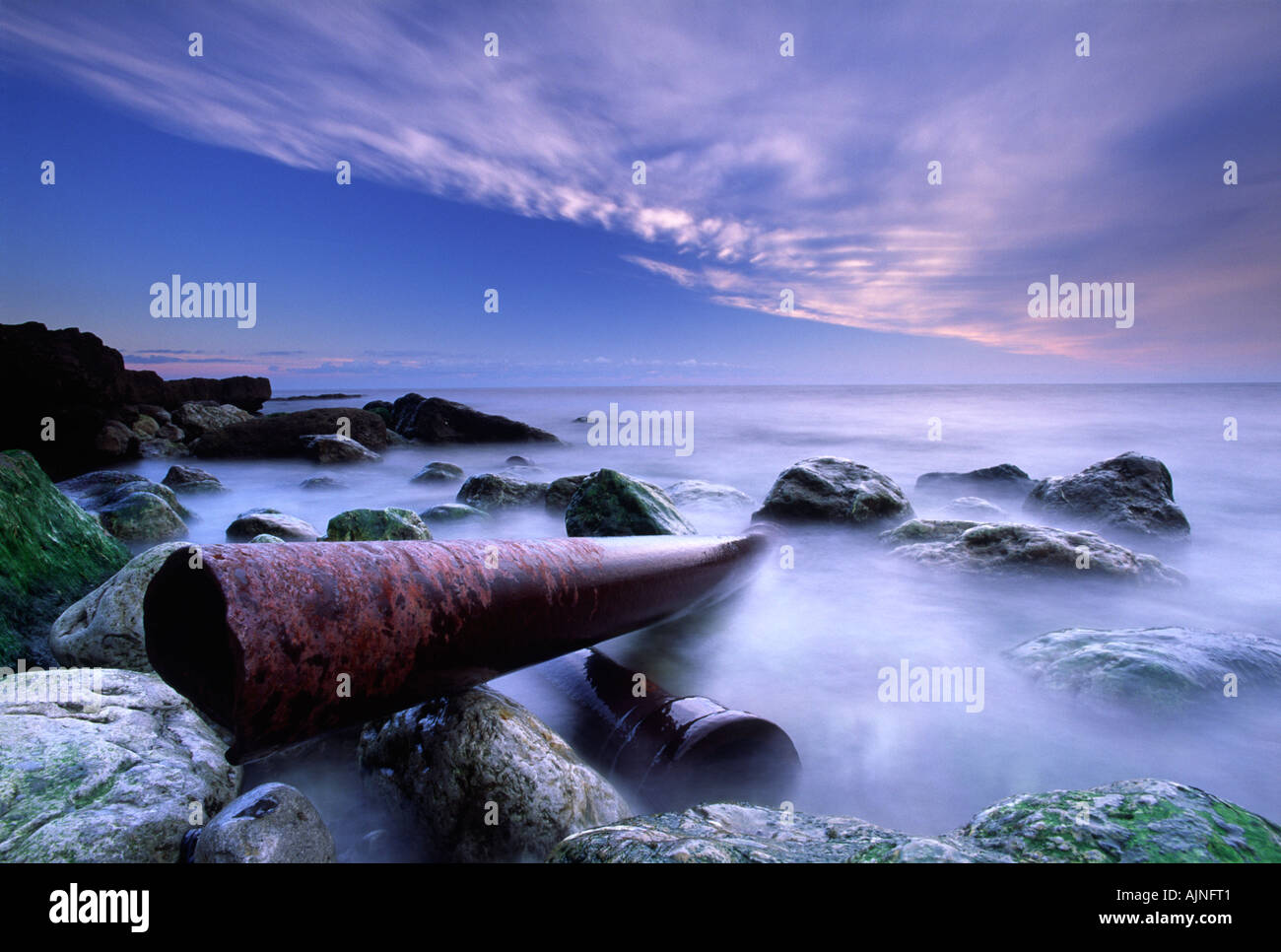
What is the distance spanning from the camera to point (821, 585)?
261 inches

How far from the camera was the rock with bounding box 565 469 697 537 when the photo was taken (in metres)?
5.66

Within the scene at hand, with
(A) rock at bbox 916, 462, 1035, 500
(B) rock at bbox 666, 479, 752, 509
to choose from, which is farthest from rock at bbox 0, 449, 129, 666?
(A) rock at bbox 916, 462, 1035, 500

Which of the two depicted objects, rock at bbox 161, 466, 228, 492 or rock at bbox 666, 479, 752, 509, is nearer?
rock at bbox 666, 479, 752, 509

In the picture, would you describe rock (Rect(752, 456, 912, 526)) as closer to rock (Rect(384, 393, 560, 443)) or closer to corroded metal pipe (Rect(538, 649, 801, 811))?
corroded metal pipe (Rect(538, 649, 801, 811))

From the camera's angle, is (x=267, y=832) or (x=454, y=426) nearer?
(x=267, y=832)

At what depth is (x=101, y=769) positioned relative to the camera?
2172 millimetres

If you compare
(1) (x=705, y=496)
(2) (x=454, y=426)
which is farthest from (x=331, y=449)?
(1) (x=705, y=496)

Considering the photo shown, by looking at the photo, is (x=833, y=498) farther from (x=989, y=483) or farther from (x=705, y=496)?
(x=989, y=483)

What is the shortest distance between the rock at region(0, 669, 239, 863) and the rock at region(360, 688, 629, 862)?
0.70 meters

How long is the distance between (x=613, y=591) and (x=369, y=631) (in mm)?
1529

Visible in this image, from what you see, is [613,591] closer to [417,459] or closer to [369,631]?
[369,631]

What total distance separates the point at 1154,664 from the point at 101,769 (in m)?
5.41
